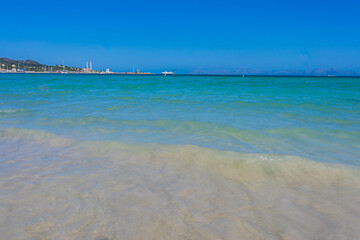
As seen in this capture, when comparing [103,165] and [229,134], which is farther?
[229,134]

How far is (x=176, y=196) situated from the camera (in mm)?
2801

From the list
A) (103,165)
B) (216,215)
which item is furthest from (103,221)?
(103,165)

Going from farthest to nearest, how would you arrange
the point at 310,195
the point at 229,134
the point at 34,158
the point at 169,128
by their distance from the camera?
the point at 169,128, the point at 229,134, the point at 34,158, the point at 310,195

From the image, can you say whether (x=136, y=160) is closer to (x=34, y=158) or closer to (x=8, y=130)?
(x=34, y=158)

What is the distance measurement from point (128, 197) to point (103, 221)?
1.59ft

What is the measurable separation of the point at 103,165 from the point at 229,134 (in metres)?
3.24

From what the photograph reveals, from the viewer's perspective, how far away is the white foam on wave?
7.28 feet

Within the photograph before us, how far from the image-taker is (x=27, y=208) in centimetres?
249

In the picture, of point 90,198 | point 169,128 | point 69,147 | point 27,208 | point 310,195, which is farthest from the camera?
point 169,128

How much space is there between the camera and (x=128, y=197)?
275 centimetres

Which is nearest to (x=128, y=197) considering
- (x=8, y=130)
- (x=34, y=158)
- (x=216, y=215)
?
(x=216, y=215)

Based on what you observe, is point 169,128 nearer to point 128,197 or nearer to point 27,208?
point 128,197

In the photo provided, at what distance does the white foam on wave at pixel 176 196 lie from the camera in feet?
7.28

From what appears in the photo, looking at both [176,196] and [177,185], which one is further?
[177,185]
